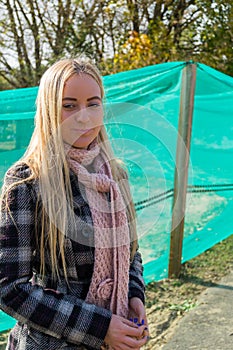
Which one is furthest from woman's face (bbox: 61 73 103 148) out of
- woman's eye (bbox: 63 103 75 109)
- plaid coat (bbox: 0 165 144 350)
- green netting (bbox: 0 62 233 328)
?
green netting (bbox: 0 62 233 328)

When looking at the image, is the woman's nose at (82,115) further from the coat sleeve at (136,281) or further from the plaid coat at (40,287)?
the coat sleeve at (136,281)

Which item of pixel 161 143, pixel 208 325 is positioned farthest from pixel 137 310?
pixel 161 143

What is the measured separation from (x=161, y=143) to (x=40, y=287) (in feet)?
8.05

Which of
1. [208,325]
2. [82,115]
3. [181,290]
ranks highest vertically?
[82,115]

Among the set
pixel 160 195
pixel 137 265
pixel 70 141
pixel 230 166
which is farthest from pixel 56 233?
pixel 230 166

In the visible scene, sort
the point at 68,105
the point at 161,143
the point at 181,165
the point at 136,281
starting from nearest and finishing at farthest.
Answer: the point at 68,105 < the point at 136,281 < the point at 161,143 < the point at 181,165

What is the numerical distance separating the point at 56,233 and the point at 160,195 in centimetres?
231

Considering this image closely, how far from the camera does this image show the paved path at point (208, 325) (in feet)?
10.6

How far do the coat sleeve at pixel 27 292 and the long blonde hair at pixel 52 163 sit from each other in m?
0.04

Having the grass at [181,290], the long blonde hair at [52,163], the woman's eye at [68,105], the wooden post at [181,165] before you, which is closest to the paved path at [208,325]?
the grass at [181,290]

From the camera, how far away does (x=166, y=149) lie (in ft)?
12.5

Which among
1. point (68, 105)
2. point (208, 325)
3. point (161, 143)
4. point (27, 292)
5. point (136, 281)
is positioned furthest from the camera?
point (161, 143)

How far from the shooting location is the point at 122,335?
1.43 m

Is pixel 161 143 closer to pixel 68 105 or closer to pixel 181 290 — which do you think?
pixel 181 290
